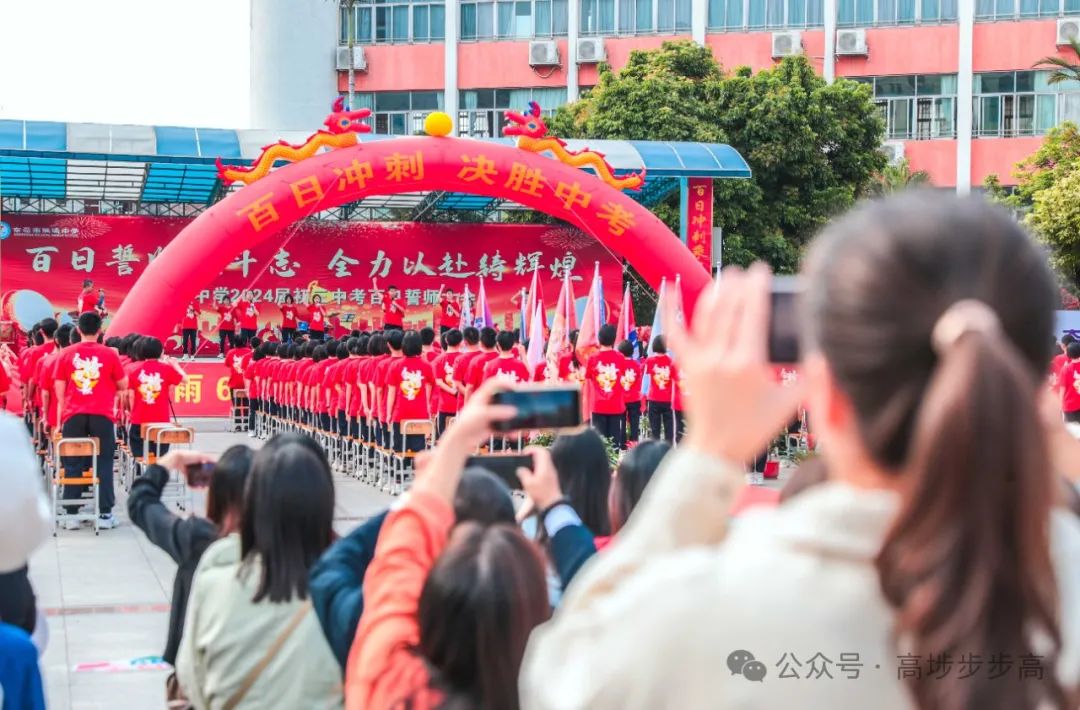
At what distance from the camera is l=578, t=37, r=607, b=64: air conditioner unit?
3338 cm

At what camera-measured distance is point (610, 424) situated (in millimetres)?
13453

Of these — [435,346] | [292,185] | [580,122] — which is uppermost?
[580,122]

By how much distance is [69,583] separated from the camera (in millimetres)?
7891

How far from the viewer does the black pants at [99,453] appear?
385 inches

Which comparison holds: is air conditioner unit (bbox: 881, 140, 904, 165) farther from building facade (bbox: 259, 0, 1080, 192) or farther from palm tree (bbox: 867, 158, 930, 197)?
palm tree (bbox: 867, 158, 930, 197)

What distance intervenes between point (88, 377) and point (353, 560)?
25.4 feet

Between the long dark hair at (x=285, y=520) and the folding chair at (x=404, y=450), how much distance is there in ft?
29.9

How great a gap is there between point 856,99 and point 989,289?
1071 inches

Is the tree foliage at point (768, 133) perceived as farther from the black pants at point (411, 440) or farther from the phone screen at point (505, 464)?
the phone screen at point (505, 464)

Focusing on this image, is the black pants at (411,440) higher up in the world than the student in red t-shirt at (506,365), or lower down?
lower down

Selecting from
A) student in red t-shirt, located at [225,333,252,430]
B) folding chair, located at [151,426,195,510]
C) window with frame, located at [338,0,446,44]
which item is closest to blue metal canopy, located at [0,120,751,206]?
student in red t-shirt, located at [225,333,252,430]

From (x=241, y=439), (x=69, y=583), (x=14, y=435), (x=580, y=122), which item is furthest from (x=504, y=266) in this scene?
(x=14, y=435)

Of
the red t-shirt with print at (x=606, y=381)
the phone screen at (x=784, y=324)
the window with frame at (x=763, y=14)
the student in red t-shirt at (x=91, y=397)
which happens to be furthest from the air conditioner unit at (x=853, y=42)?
the phone screen at (x=784, y=324)

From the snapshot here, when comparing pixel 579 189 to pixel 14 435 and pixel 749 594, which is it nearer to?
pixel 14 435
